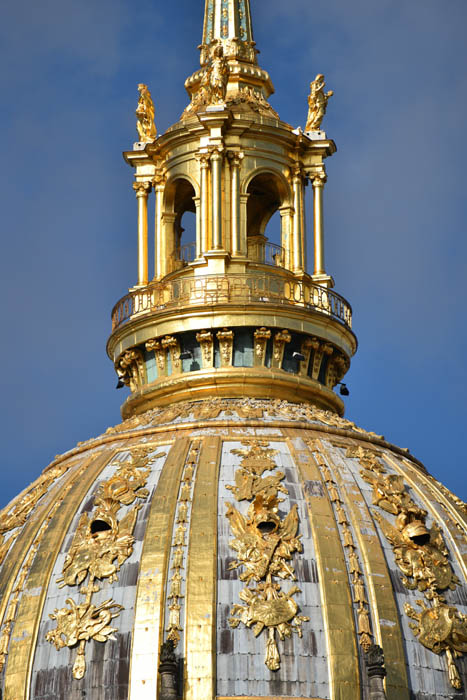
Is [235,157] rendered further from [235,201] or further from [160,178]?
[160,178]

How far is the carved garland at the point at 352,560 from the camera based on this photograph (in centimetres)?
4416

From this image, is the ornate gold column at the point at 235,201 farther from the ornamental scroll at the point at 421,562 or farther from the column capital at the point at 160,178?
the ornamental scroll at the point at 421,562

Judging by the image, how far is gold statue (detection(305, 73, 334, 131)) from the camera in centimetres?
5825

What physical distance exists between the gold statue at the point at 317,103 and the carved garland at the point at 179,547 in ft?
43.4

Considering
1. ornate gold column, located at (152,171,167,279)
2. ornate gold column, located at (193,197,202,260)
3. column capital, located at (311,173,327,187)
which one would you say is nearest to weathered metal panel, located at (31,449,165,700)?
ornate gold column, located at (193,197,202,260)

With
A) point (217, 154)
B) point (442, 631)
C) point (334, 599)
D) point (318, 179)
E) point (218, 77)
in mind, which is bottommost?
point (442, 631)

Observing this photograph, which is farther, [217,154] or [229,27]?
[229,27]

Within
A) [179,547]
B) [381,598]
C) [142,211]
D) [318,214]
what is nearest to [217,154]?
[142,211]

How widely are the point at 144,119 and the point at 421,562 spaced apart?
59.0 feet

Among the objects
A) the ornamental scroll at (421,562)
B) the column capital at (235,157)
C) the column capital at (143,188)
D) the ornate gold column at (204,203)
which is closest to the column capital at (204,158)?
the ornate gold column at (204,203)

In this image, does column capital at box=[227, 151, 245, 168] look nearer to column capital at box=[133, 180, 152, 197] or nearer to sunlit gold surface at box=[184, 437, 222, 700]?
column capital at box=[133, 180, 152, 197]

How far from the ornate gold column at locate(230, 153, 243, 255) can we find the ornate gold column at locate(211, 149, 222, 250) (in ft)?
1.45

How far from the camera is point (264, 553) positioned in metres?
45.1

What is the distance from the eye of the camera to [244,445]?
4859 centimetres
